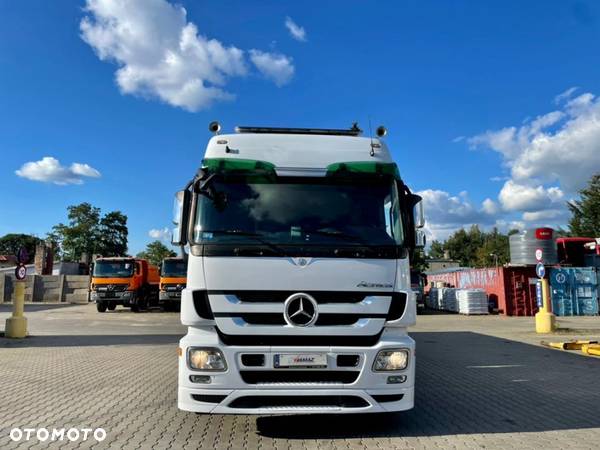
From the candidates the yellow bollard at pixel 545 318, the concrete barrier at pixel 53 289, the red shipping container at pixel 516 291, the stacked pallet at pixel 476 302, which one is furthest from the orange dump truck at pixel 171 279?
the yellow bollard at pixel 545 318

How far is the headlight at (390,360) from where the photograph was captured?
15.4 ft

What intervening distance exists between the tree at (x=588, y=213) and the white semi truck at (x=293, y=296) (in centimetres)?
5663

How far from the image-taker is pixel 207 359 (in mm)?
4648

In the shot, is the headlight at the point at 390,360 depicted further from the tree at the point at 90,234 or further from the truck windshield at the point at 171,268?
the tree at the point at 90,234

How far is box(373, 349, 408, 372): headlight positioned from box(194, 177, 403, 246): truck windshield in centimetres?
107

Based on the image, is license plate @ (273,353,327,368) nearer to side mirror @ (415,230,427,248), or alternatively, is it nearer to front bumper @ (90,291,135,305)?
side mirror @ (415,230,427,248)

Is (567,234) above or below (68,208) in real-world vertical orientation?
below

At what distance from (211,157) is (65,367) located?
653cm

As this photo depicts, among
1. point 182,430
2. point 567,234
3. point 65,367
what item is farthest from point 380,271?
point 567,234

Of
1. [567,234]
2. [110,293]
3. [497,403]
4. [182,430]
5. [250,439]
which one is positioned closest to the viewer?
[250,439]

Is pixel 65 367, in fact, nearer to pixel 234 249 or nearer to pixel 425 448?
pixel 234 249

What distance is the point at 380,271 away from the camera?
4836 millimetres

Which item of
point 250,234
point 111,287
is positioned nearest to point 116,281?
point 111,287

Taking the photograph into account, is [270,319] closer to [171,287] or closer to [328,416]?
[328,416]
